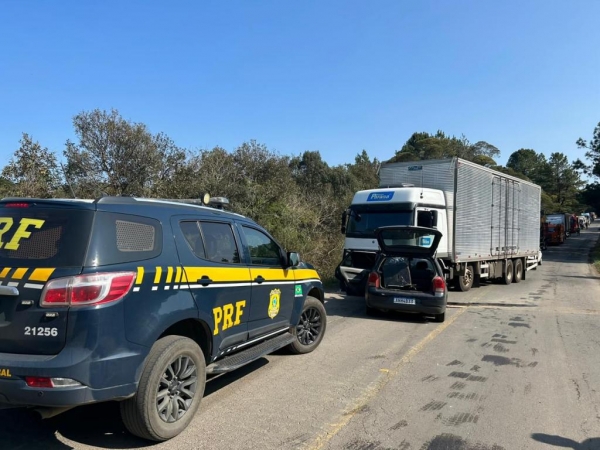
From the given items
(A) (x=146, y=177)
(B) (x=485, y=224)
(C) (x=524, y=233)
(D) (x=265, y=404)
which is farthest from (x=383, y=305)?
(C) (x=524, y=233)

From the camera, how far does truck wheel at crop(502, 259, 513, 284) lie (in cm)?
1670

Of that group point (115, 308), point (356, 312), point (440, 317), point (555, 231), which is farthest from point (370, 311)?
point (555, 231)

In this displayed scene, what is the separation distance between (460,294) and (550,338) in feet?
18.2

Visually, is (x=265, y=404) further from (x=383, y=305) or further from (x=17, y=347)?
(x=383, y=305)

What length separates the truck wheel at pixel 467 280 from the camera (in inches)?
553

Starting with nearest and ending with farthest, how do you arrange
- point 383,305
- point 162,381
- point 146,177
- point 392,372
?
point 162,381, point 392,372, point 383,305, point 146,177

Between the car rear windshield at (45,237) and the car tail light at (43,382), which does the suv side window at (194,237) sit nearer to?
the car rear windshield at (45,237)

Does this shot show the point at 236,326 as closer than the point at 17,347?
No

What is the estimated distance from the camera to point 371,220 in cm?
1272

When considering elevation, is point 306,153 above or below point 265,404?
above

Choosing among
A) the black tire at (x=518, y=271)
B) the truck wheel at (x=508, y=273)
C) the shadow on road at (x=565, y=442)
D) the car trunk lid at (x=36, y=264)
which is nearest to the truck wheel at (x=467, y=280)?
the truck wheel at (x=508, y=273)

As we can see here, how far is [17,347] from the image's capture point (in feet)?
10.8

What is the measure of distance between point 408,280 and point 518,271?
1027 cm

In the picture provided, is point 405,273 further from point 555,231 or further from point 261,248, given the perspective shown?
point 555,231
